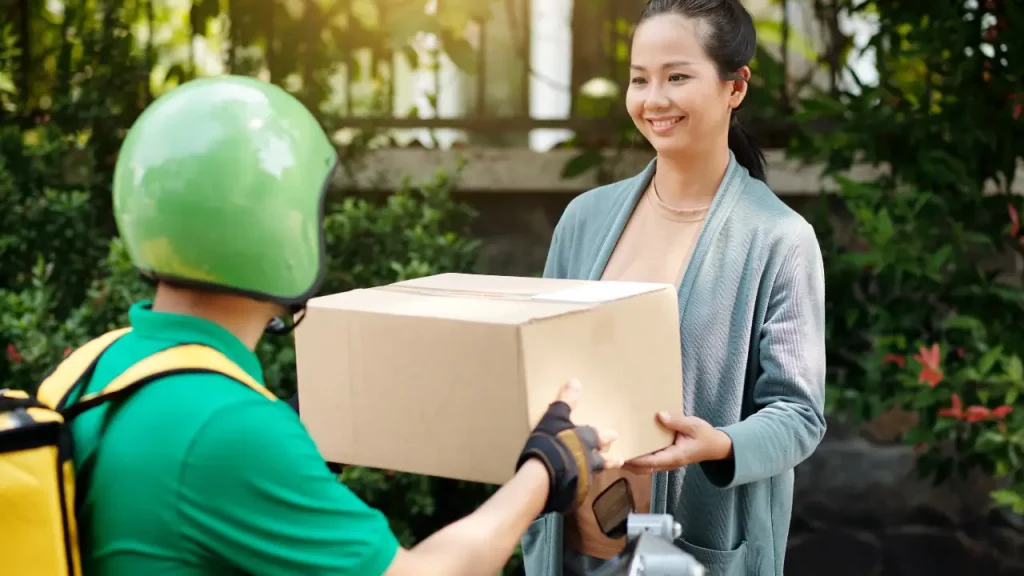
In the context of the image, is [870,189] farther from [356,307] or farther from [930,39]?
[356,307]

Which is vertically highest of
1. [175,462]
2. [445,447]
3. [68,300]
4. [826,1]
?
[826,1]

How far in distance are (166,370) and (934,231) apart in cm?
280

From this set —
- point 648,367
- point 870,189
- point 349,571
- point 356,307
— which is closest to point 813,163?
point 870,189

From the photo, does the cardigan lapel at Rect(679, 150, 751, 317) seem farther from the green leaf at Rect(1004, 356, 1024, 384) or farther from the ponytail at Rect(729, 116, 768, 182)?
the green leaf at Rect(1004, 356, 1024, 384)

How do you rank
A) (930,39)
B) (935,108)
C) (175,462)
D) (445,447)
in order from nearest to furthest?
(175,462) < (445,447) < (930,39) < (935,108)

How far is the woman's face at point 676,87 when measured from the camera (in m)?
1.98

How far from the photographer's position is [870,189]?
353cm

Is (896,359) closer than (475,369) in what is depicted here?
No

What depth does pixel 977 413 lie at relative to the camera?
324cm

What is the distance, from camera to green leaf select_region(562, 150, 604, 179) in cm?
409

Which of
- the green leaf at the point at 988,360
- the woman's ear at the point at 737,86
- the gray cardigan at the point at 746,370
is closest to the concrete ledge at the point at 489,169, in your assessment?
the green leaf at the point at 988,360

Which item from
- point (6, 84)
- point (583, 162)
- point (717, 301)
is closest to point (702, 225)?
point (717, 301)

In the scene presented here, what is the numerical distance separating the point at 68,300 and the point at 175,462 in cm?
301

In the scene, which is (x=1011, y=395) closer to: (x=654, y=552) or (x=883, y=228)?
(x=883, y=228)
